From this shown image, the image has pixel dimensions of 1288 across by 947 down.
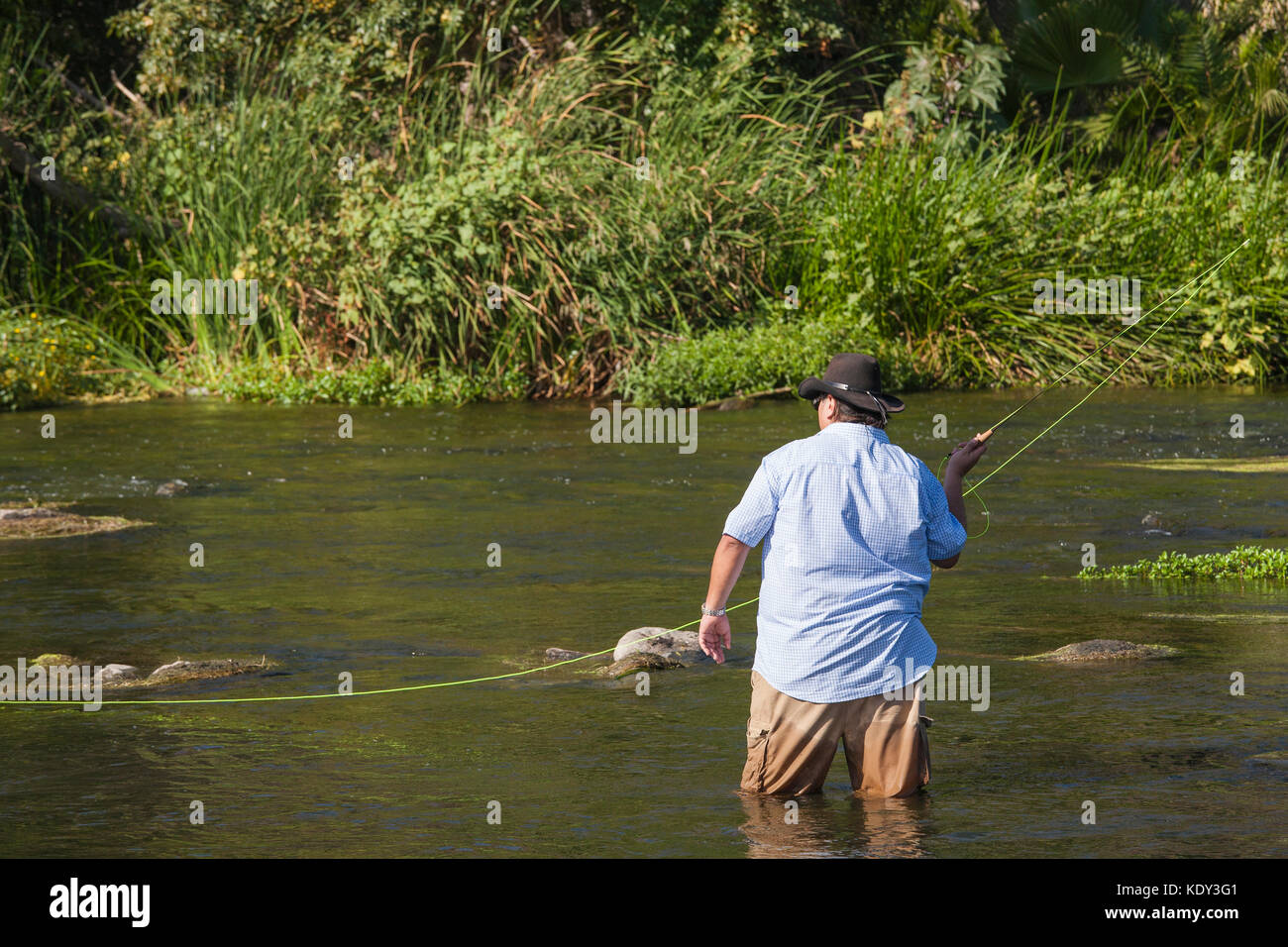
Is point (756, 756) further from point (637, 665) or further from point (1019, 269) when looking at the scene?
point (1019, 269)

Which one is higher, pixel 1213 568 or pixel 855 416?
pixel 855 416

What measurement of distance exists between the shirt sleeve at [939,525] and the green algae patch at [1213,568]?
4.42m

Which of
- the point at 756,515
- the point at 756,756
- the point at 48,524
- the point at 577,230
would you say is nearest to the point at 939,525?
the point at 756,515

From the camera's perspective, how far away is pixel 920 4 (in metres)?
25.2

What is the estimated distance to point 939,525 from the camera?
5523 millimetres

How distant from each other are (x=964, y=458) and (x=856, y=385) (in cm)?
49

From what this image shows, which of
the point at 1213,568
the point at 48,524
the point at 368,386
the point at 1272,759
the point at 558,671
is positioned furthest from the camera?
the point at 368,386

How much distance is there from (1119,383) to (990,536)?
32.1 ft

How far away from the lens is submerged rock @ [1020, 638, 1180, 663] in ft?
25.2

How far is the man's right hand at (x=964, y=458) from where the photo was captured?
5.73 metres

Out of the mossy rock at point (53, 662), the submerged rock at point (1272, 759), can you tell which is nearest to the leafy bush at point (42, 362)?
the mossy rock at point (53, 662)

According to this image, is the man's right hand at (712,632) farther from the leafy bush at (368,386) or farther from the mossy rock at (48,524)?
the leafy bush at (368,386)

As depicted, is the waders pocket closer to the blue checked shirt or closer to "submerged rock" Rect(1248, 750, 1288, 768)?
the blue checked shirt
